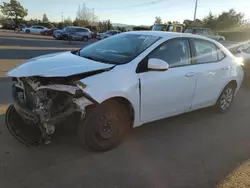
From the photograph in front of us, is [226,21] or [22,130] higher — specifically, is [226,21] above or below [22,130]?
above

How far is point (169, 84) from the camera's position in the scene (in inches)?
164

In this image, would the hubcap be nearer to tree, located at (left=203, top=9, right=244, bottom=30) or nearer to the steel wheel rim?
the steel wheel rim

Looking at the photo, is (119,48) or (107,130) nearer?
(107,130)

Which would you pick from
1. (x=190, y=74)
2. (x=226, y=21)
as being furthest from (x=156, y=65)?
(x=226, y=21)

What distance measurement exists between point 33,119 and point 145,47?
76.6 inches

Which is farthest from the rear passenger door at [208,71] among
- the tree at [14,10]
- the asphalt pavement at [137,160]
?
the tree at [14,10]

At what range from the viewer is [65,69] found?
3361 millimetres

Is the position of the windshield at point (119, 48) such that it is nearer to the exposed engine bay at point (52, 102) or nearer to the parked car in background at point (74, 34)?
the exposed engine bay at point (52, 102)

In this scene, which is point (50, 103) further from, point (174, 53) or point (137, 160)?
point (174, 53)

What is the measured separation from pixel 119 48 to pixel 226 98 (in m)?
2.79

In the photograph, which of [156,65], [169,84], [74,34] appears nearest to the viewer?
[156,65]

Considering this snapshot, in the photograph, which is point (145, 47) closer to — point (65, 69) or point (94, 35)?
point (65, 69)

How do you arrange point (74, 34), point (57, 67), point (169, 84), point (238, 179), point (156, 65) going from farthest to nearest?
point (74, 34) < point (169, 84) < point (156, 65) < point (57, 67) < point (238, 179)

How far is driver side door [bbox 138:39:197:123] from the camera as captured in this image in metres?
3.92
